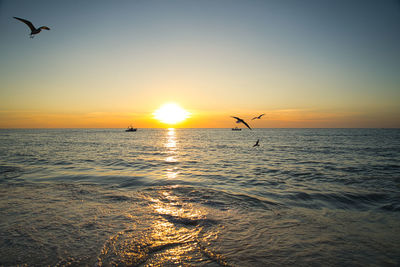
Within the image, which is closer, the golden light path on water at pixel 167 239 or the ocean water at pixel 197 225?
the golden light path on water at pixel 167 239

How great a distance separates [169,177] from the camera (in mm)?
13789

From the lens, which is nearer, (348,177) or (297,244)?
(297,244)

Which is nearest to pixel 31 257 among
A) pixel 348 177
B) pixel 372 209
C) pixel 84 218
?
pixel 84 218

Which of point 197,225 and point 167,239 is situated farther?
point 197,225

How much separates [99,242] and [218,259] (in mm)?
2886

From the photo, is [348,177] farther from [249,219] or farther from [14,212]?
[14,212]

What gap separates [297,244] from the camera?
509 centimetres

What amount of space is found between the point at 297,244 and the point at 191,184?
290 inches

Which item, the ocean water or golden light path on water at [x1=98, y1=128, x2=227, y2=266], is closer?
golden light path on water at [x1=98, y1=128, x2=227, y2=266]

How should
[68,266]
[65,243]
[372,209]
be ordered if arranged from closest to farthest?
[68,266]
[65,243]
[372,209]

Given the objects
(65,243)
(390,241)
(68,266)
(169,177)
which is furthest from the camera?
(169,177)

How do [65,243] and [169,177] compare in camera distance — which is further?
[169,177]

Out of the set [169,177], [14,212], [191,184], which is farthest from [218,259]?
[169,177]

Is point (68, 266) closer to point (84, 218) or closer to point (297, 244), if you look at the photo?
point (84, 218)
